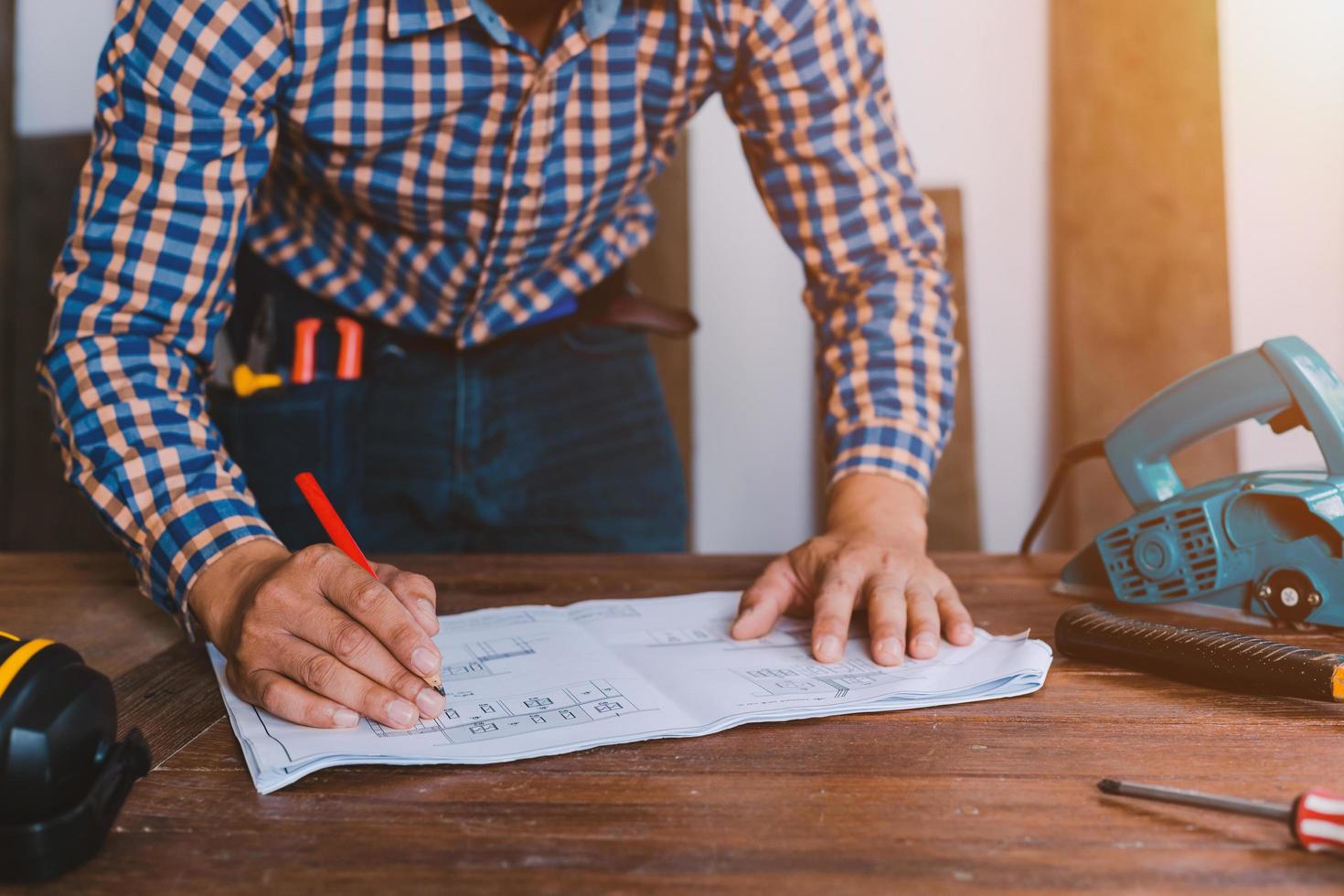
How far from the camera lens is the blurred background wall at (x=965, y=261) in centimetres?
221

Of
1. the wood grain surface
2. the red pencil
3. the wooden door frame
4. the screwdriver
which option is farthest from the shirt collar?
the wooden door frame

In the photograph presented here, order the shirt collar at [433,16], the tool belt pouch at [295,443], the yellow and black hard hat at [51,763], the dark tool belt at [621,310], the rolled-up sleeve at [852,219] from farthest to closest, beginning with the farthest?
the dark tool belt at [621,310], the tool belt pouch at [295,443], the rolled-up sleeve at [852,219], the shirt collar at [433,16], the yellow and black hard hat at [51,763]

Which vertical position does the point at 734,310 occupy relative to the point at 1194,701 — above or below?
above

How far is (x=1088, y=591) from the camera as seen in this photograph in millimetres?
864

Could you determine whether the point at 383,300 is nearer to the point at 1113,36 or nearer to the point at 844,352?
the point at 844,352

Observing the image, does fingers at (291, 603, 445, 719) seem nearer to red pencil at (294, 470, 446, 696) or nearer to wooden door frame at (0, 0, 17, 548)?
red pencil at (294, 470, 446, 696)

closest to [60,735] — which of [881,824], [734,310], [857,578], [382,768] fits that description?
[382,768]

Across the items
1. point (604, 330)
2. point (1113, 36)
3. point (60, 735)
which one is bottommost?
point (60, 735)

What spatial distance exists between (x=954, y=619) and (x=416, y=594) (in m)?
0.37

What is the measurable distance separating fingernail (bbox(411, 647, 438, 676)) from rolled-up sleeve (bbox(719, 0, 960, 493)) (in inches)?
20.0

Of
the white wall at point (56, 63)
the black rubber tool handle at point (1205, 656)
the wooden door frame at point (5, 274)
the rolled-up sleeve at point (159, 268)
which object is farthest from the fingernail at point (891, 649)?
the white wall at point (56, 63)

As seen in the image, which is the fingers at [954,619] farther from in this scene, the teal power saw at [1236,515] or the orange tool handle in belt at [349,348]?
the orange tool handle in belt at [349,348]

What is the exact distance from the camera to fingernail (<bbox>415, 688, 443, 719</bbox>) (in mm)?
553

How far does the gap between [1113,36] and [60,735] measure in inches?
88.7
